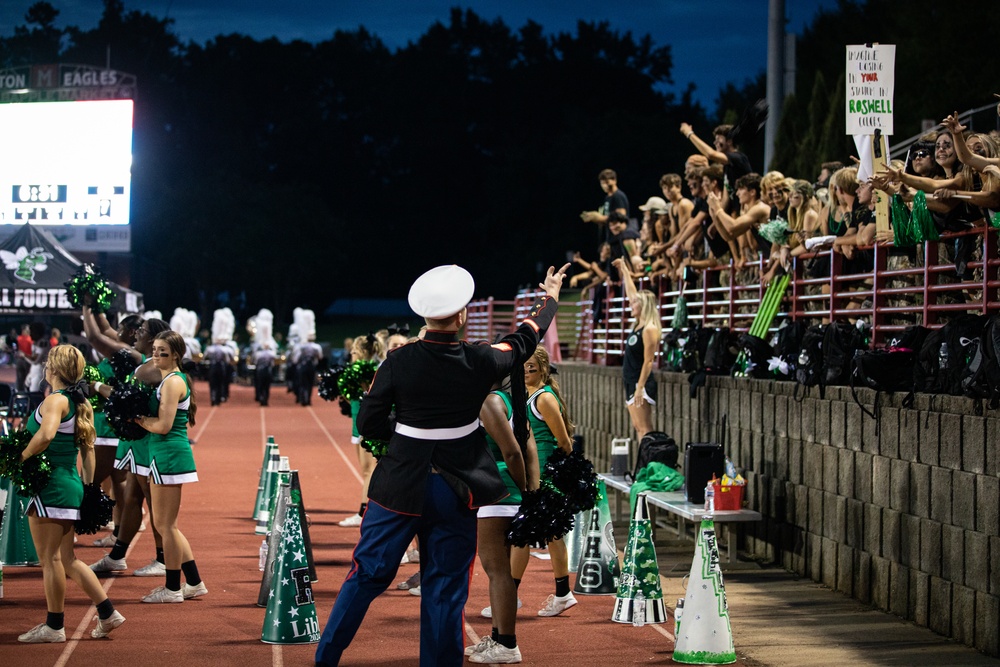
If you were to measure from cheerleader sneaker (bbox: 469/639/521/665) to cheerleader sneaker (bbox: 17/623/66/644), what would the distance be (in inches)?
99.0

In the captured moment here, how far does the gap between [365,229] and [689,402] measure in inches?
2951

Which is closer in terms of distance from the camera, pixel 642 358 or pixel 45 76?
pixel 642 358

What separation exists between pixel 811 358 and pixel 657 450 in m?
2.70

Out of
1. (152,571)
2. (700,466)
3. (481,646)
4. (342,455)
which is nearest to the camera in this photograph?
(481,646)

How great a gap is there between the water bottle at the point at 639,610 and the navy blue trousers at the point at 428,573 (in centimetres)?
303

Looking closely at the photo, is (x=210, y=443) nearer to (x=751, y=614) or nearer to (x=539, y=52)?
(x=751, y=614)

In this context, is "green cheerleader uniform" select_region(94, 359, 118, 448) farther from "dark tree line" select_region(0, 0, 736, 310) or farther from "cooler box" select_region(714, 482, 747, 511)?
"dark tree line" select_region(0, 0, 736, 310)

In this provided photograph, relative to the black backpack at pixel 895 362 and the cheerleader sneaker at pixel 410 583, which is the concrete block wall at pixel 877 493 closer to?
the black backpack at pixel 895 362

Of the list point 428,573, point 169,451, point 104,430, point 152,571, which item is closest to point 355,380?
point 169,451

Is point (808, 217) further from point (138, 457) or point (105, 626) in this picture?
point (105, 626)

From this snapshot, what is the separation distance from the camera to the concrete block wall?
26.3ft

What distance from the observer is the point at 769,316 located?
40.6 feet

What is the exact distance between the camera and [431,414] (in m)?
6.03

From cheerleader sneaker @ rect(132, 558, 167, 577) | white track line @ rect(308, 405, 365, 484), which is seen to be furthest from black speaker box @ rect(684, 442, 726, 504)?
white track line @ rect(308, 405, 365, 484)
